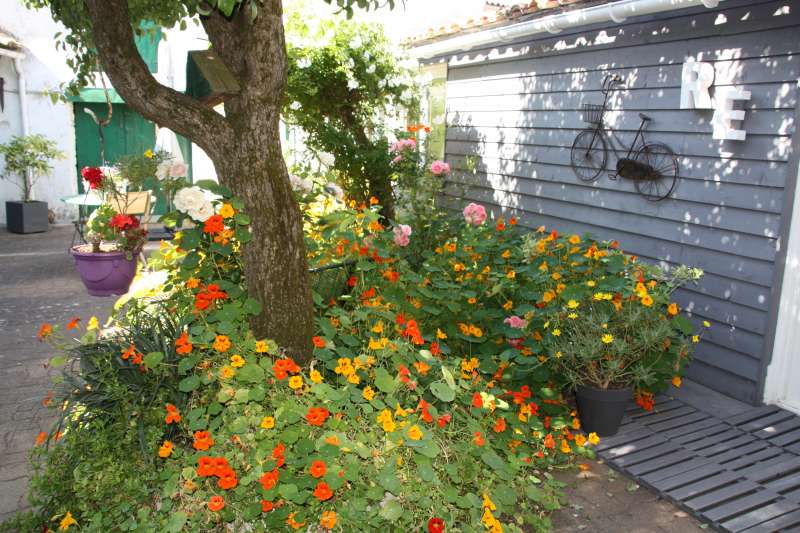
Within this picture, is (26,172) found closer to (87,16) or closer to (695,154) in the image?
(87,16)

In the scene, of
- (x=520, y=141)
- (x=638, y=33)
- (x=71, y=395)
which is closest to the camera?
(x=71, y=395)

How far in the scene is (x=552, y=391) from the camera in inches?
149

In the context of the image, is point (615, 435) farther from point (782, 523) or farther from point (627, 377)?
point (782, 523)

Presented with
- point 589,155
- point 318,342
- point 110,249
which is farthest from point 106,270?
point 589,155

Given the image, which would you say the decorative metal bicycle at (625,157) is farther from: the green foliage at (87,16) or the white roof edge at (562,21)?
the green foliage at (87,16)

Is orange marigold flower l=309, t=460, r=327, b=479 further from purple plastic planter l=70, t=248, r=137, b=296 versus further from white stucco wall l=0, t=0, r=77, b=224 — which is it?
white stucco wall l=0, t=0, r=77, b=224

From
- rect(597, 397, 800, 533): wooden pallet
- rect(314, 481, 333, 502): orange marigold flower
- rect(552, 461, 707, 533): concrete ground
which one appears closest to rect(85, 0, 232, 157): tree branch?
rect(314, 481, 333, 502): orange marigold flower

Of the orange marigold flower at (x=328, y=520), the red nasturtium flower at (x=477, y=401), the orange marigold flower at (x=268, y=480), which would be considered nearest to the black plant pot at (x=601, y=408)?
the red nasturtium flower at (x=477, y=401)

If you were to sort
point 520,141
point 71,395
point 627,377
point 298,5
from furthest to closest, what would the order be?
point 298,5 → point 520,141 → point 627,377 → point 71,395

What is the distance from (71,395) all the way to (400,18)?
278 inches

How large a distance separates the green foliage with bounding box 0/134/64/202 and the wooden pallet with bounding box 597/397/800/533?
10.2 metres

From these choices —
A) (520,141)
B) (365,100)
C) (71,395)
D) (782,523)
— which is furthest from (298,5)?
(782,523)

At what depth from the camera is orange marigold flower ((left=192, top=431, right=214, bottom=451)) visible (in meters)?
2.36

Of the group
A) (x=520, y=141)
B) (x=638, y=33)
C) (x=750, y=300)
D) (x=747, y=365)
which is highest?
(x=638, y=33)
